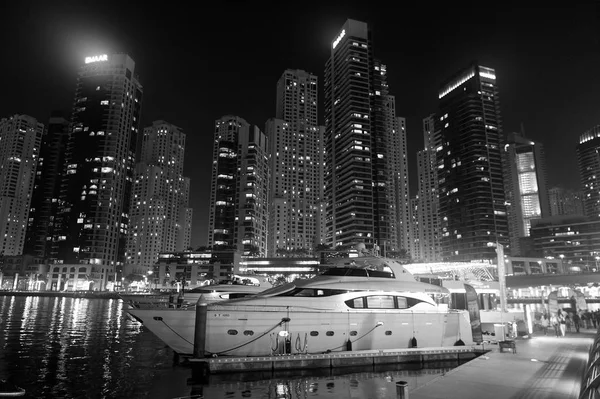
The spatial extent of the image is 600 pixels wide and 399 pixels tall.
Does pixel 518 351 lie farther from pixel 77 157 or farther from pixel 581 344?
pixel 77 157

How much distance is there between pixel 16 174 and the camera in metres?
166

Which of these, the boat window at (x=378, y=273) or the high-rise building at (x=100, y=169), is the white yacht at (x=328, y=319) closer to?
the boat window at (x=378, y=273)

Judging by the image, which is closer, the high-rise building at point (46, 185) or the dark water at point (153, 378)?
the dark water at point (153, 378)

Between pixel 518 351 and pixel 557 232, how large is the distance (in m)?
172

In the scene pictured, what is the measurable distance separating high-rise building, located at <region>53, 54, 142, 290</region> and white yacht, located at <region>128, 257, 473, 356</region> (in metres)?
121

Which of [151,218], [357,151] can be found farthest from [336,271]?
[151,218]

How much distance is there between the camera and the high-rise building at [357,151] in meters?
135

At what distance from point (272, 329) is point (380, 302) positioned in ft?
18.0

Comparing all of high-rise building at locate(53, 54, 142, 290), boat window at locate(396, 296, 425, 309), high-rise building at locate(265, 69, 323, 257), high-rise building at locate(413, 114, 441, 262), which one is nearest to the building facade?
high-rise building at locate(413, 114, 441, 262)

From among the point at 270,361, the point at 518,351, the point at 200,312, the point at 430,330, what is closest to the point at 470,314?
the point at 430,330

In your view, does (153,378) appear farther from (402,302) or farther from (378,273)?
(402,302)

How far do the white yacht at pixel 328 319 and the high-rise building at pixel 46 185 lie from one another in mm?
144612

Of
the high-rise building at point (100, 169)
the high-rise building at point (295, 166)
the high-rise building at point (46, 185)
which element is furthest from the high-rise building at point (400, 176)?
the high-rise building at point (46, 185)

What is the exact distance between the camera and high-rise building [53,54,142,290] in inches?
4813
